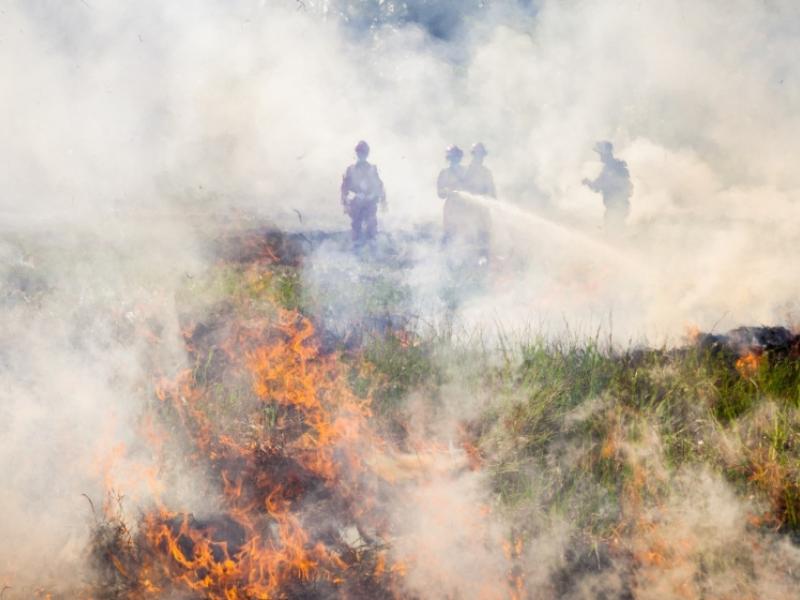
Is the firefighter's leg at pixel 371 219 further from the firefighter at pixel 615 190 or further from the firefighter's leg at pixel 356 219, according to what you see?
the firefighter at pixel 615 190

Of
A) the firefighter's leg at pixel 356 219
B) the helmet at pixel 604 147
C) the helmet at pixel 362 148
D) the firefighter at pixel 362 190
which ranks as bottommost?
the firefighter's leg at pixel 356 219

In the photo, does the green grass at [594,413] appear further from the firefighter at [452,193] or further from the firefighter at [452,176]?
the firefighter at [452,176]

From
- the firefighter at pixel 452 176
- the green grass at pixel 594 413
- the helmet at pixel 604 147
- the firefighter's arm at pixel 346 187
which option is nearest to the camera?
the green grass at pixel 594 413

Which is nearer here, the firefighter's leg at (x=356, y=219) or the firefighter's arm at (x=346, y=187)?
the firefighter's arm at (x=346, y=187)

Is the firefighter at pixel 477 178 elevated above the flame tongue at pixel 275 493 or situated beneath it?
elevated above

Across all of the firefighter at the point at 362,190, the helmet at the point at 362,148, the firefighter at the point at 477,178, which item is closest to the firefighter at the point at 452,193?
Answer: the firefighter at the point at 477,178

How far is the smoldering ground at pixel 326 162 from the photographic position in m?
4.30

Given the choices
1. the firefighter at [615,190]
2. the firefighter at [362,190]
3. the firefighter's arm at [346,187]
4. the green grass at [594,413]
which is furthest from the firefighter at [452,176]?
the green grass at [594,413]

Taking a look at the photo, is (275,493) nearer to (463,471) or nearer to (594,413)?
(463,471)

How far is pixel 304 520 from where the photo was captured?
10.9 feet

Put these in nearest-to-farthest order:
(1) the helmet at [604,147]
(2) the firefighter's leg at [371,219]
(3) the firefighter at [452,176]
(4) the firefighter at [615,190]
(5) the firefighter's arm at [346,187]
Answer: (3) the firefighter at [452,176], (5) the firefighter's arm at [346,187], (2) the firefighter's leg at [371,219], (1) the helmet at [604,147], (4) the firefighter at [615,190]

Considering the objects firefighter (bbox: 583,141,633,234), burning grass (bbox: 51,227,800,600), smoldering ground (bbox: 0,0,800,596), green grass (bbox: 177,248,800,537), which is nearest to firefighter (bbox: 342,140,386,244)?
smoldering ground (bbox: 0,0,800,596)

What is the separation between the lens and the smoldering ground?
4.30m

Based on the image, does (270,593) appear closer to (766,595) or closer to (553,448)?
(553,448)
